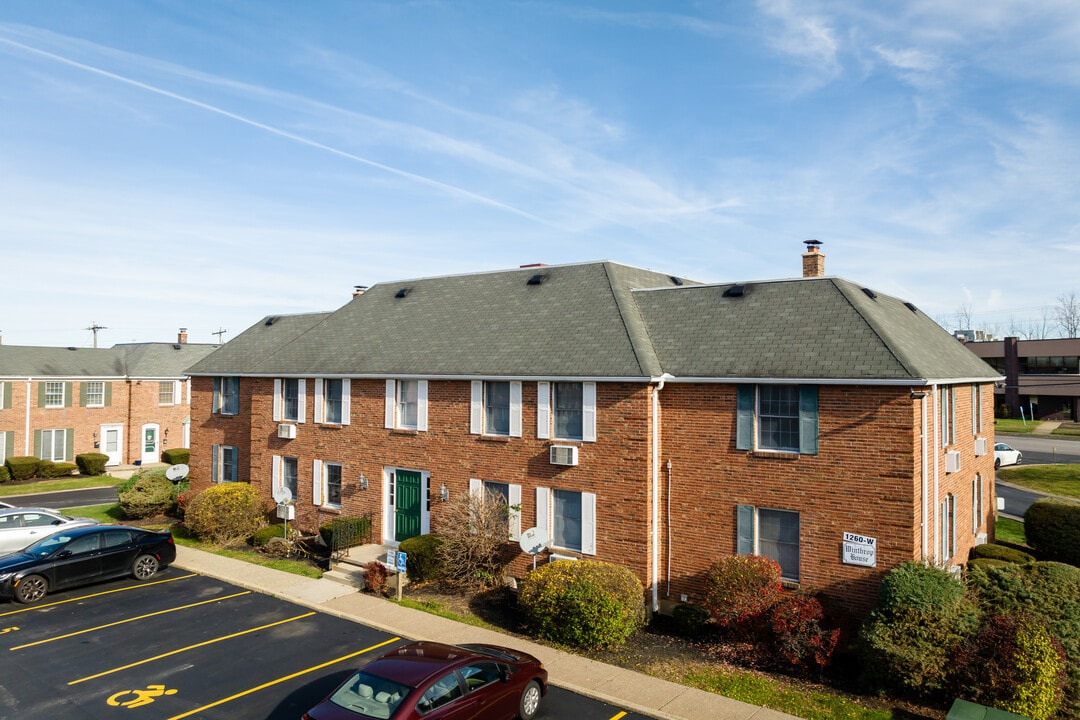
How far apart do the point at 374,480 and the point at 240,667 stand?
912cm

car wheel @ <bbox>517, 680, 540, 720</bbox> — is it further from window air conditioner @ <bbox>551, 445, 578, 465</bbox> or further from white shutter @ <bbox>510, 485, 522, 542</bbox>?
white shutter @ <bbox>510, 485, 522, 542</bbox>

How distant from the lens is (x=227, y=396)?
29547 millimetres

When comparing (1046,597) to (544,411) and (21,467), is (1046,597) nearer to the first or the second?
(544,411)

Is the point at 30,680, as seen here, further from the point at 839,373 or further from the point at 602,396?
the point at 839,373

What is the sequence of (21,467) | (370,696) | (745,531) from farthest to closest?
1. (21,467)
2. (745,531)
3. (370,696)

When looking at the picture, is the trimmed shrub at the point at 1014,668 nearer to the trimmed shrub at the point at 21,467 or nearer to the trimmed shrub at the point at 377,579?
the trimmed shrub at the point at 377,579

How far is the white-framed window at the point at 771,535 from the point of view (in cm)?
1602

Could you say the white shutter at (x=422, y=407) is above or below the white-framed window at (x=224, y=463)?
above

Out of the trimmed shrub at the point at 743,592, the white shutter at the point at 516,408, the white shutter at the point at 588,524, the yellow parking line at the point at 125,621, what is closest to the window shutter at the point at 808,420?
the trimmed shrub at the point at 743,592

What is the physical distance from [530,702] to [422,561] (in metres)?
7.89

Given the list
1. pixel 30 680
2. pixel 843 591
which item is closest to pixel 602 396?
pixel 843 591

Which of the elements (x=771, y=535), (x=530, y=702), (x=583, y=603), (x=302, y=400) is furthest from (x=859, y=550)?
(x=302, y=400)

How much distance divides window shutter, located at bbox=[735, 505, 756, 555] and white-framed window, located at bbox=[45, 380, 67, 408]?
142 feet

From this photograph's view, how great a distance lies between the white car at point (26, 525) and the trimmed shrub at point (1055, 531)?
29.4 meters
